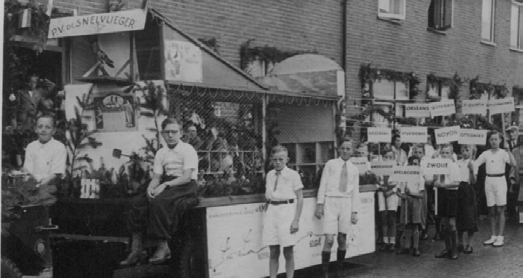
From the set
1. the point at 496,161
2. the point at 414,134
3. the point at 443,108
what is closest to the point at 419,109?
the point at 443,108

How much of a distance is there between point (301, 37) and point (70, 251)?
753 centimetres

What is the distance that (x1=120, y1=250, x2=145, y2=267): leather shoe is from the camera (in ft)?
23.9

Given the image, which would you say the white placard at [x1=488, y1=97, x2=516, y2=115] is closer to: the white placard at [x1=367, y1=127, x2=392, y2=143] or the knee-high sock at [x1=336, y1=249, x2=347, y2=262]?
the white placard at [x1=367, y1=127, x2=392, y2=143]

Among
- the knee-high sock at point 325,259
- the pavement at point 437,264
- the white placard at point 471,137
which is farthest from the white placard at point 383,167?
the knee-high sock at point 325,259

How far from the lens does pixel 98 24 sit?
27.8 feet

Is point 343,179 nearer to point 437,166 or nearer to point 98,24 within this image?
point 437,166

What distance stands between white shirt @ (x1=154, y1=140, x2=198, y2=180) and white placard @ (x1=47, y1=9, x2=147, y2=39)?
1511 mm

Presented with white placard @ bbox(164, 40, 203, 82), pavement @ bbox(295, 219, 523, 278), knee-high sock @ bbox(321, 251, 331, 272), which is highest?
white placard @ bbox(164, 40, 203, 82)

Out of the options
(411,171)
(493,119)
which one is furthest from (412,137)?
(493,119)

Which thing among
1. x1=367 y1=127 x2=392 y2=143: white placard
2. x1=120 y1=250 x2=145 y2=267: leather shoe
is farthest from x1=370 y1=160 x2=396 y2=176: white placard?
x1=120 y1=250 x2=145 y2=267: leather shoe

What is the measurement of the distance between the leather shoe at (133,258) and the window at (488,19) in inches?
614

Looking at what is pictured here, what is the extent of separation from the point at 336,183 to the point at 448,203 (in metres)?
2.45

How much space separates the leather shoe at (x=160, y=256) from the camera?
7.21 meters

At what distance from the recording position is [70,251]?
8.19m
